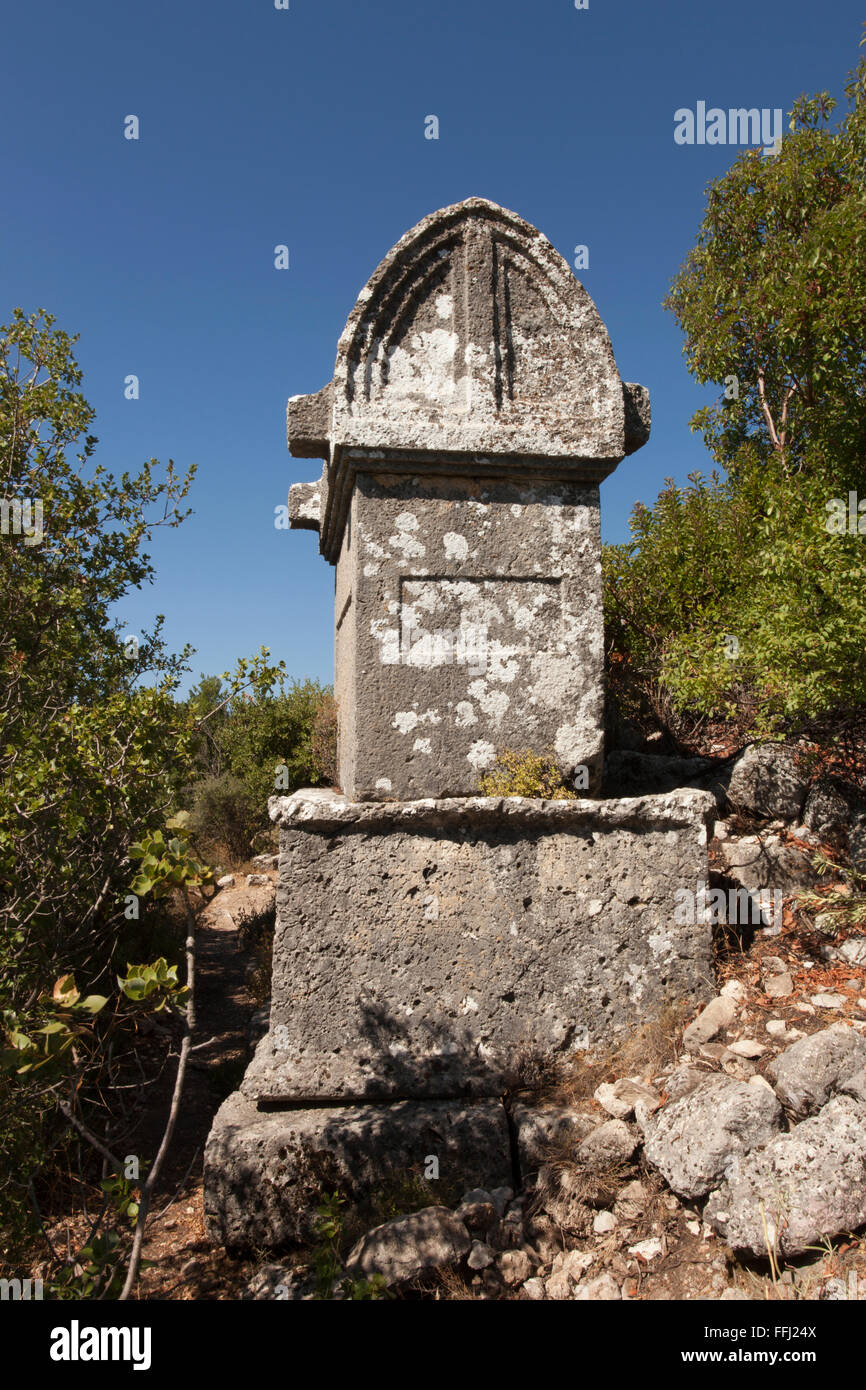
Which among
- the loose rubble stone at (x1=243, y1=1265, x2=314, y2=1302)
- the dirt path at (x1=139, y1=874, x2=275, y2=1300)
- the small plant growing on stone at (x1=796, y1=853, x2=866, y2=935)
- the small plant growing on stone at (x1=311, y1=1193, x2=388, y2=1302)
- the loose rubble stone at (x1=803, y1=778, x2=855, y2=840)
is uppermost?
the loose rubble stone at (x1=803, y1=778, x2=855, y2=840)

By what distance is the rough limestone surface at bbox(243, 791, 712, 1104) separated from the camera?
320cm

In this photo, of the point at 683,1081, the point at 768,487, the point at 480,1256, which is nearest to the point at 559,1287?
the point at 480,1256

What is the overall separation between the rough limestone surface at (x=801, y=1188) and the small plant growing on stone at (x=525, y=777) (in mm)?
1407

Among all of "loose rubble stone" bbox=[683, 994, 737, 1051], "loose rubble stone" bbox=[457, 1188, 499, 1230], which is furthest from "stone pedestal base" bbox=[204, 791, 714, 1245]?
"loose rubble stone" bbox=[457, 1188, 499, 1230]

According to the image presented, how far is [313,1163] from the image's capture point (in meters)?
2.95

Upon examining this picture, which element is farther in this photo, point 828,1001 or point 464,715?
point 464,715

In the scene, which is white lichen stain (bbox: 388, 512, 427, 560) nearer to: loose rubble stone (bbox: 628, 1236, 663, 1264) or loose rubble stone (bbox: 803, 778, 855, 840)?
loose rubble stone (bbox: 803, 778, 855, 840)

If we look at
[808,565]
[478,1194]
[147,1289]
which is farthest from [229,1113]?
[808,565]

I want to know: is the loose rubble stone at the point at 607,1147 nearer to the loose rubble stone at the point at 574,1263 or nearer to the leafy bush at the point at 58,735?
the loose rubble stone at the point at 574,1263

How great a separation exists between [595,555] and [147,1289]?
3.30 m

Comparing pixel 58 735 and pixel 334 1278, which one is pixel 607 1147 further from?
pixel 58 735

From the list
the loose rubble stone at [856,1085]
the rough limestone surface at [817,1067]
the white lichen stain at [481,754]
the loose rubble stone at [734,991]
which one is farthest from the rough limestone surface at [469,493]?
the loose rubble stone at [856,1085]

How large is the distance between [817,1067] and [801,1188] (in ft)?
1.50

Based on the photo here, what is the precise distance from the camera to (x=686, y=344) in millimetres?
10648
